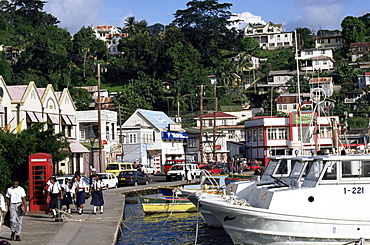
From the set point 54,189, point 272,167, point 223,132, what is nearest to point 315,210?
point 272,167

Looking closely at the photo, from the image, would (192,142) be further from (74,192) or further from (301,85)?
(74,192)

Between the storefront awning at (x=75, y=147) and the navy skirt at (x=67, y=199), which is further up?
the storefront awning at (x=75, y=147)

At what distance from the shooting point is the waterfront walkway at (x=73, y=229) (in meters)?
19.5

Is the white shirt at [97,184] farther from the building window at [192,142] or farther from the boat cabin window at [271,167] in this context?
the building window at [192,142]

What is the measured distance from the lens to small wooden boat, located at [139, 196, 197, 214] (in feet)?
Answer: 104

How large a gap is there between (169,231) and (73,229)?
596cm

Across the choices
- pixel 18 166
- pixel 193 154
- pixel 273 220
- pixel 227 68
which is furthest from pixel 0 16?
pixel 273 220

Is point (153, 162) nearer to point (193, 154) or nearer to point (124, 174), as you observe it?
point (193, 154)

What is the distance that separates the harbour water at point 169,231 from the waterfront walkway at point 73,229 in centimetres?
91

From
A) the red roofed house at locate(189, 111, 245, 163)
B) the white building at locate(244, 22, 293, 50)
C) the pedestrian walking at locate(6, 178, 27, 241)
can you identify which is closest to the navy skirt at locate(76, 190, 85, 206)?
the pedestrian walking at locate(6, 178, 27, 241)

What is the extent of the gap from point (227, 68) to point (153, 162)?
68.7 m

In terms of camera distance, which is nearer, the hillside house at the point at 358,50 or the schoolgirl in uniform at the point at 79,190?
the schoolgirl in uniform at the point at 79,190

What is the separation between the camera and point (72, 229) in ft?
72.3

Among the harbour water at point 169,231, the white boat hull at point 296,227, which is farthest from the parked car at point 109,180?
the white boat hull at point 296,227
